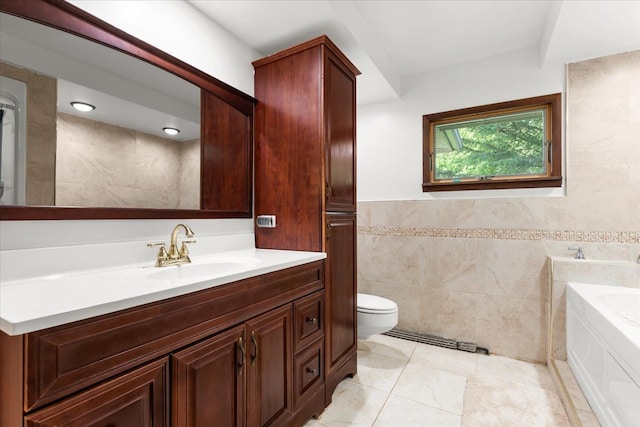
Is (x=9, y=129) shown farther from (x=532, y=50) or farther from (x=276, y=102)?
(x=532, y=50)

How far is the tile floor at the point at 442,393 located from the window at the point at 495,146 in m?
1.41

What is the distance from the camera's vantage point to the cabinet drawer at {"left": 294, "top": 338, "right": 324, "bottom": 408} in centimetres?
147

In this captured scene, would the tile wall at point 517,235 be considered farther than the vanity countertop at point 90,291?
Yes

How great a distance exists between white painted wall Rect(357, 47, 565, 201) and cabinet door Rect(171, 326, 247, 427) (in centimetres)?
215

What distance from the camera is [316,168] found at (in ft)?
5.74

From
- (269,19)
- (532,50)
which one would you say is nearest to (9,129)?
(269,19)

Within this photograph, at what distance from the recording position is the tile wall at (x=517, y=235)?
2061 mm

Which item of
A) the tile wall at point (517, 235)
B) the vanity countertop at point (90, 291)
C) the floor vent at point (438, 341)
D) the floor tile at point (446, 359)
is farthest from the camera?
the floor vent at point (438, 341)

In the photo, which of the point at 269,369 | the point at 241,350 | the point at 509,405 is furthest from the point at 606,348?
the point at 241,350

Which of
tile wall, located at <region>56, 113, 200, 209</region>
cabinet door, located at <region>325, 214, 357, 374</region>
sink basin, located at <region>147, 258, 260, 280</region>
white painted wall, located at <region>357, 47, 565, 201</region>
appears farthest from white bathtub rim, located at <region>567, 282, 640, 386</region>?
tile wall, located at <region>56, 113, 200, 209</region>

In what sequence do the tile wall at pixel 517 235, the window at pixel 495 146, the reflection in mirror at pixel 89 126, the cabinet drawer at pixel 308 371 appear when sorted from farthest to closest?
the window at pixel 495 146
the tile wall at pixel 517 235
the cabinet drawer at pixel 308 371
the reflection in mirror at pixel 89 126

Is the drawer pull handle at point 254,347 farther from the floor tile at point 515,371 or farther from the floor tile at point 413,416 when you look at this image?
the floor tile at point 515,371

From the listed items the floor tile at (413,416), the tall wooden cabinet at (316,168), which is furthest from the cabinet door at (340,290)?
the floor tile at (413,416)

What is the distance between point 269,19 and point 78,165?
129cm
